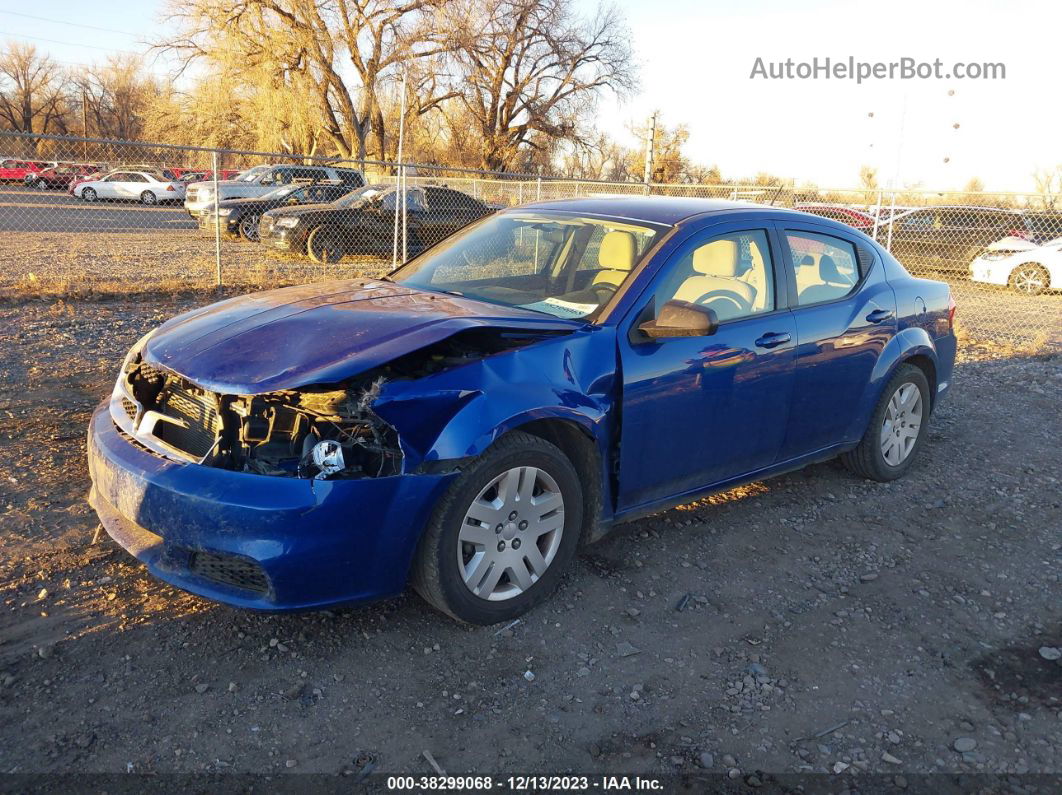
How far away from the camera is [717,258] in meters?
4.09

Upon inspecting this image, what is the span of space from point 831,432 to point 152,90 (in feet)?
150

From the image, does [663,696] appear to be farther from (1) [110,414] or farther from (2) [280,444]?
(1) [110,414]

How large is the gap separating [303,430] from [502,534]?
2.82 feet

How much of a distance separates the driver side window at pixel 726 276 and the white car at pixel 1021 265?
589 inches

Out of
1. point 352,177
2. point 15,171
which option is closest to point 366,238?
point 352,177

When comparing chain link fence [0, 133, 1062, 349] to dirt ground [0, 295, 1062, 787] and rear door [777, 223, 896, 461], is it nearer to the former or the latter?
rear door [777, 223, 896, 461]

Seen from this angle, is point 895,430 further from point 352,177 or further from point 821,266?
point 352,177

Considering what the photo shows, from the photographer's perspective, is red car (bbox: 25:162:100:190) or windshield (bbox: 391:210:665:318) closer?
windshield (bbox: 391:210:665:318)

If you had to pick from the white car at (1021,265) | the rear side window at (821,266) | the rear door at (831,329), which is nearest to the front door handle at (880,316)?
the rear door at (831,329)

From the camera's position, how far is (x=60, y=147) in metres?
51.4

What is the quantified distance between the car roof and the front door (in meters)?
0.19

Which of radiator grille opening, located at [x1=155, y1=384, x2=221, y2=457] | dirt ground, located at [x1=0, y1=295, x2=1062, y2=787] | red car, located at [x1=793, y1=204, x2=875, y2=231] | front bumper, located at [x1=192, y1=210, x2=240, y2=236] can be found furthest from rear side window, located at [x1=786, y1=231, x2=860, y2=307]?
front bumper, located at [x1=192, y1=210, x2=240, y2=236]

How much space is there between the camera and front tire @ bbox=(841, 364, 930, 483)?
498 cm

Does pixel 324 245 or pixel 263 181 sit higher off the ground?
pixel 263 181
